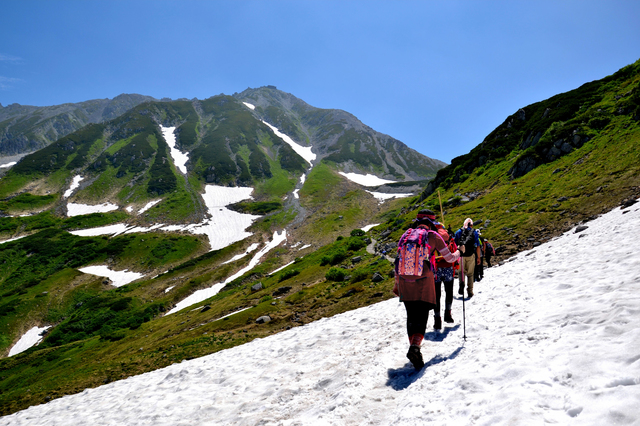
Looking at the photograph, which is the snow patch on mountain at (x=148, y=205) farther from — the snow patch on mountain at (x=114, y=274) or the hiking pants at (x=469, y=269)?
the hiking pants at (x=469, y=269)

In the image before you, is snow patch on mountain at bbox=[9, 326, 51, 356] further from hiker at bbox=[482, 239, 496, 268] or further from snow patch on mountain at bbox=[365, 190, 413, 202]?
snow patch on mountain at bbox=[365, 190, 413, 202]

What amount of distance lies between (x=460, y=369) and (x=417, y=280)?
1.86 metres

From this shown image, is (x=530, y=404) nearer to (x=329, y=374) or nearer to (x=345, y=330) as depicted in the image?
(x=329, y=374)

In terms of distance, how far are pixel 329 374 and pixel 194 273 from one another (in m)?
64.7

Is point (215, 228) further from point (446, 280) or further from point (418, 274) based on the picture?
point (418, 274)

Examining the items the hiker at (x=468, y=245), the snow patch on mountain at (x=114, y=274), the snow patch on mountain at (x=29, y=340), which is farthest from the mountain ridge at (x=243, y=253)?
the hiker at (x=468, y=245)

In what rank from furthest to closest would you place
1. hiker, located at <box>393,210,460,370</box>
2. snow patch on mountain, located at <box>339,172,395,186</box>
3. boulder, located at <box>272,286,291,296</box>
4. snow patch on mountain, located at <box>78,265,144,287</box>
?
snow patch on mountain, located at <box>339,172,395,186</box>
snow patch on mountain, located at <box>78,265,144,287</box>
boulder, located at <box>272,286,291,296</box>
hiker, located at <box>393,210,460,370</box>


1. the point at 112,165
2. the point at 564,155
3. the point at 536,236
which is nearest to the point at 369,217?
the point at 564,155

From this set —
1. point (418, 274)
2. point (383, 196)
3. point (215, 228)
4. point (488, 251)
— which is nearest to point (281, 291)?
point (488, 251)

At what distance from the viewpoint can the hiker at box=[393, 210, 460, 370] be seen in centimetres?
623

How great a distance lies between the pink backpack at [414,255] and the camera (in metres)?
6.40

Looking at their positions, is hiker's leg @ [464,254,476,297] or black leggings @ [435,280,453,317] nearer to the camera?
black leggings @ [435,280,453,317]

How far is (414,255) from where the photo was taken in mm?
6523

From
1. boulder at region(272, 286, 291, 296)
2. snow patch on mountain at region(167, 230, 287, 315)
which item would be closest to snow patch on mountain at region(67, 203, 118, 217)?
snow patch on mountain at region(167, 230, 287, 315)
